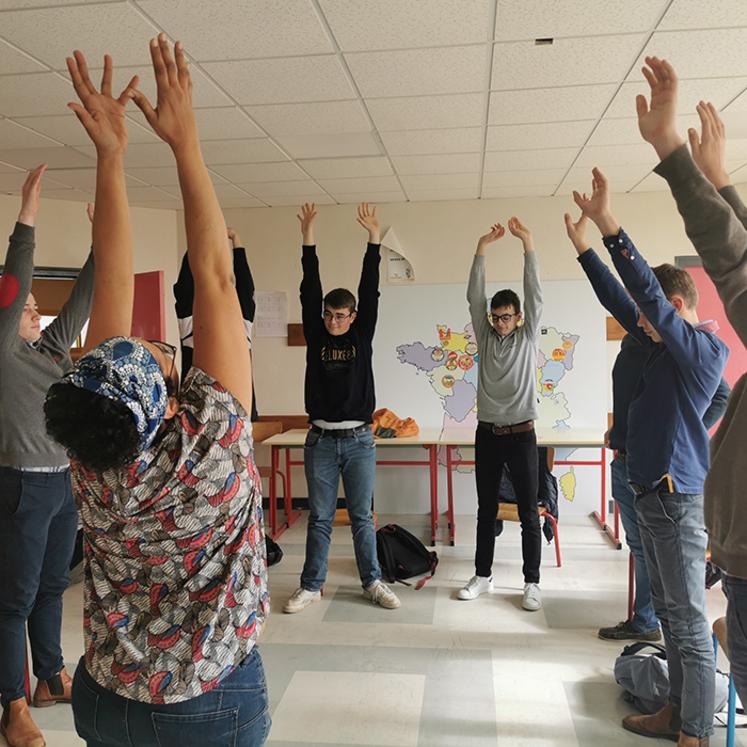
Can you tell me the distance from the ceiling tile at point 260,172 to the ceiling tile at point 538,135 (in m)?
1.29

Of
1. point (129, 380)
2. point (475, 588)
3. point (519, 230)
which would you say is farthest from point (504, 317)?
point (129, 380)

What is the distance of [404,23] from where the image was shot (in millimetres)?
2273

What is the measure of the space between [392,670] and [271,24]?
253 cm

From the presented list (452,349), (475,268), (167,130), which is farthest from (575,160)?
(167,130)

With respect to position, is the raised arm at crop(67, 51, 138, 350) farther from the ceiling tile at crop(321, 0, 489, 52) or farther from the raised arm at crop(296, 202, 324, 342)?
the raised arm at crop(296, 202, 324, 342)

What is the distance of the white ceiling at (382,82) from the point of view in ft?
7.29

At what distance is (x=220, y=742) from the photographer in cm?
98

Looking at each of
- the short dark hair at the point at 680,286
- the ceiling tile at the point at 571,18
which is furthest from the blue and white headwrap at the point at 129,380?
the ceiling tile at the point at 571,18

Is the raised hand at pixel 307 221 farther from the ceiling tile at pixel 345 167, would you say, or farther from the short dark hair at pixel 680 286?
the short dark hair at pixel 680 286

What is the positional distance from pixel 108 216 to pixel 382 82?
194 cm

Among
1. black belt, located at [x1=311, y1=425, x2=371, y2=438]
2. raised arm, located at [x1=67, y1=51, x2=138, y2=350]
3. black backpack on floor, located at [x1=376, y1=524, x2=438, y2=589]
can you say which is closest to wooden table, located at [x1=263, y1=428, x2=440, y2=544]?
black backpack on floor, located at [x1=376, y1=524, x2=438, y2=589]

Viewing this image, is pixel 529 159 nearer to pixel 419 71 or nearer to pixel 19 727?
pixel 419 71

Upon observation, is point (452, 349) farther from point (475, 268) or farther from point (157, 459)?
point (157, 459)

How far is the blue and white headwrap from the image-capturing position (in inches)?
32.7
